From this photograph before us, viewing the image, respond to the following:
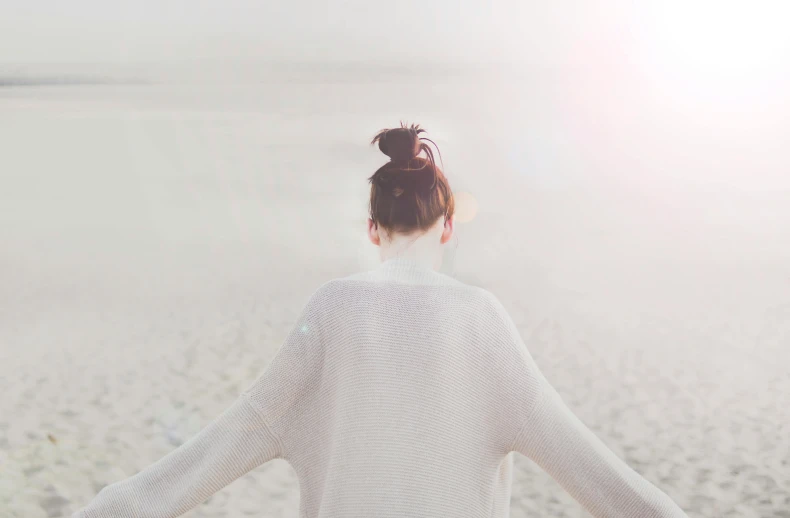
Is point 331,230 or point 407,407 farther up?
point 331,230

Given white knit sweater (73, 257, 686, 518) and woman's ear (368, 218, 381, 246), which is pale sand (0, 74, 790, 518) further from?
white knit sweater (73, 257, 686, 518)

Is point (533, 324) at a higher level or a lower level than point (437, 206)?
higher

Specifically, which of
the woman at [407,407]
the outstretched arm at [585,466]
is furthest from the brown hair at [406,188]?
the outstretched arm at [585,466]

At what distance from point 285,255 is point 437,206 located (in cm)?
614

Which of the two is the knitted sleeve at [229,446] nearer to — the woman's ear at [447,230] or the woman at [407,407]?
the woman at [407,407]

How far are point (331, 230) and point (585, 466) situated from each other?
23.7ft

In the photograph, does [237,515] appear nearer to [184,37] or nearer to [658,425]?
[658,425]

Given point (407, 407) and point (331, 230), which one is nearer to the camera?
point (407, 407)

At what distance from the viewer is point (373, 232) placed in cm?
102

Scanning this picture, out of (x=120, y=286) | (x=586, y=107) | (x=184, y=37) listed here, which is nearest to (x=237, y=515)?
(x=120, y=286)

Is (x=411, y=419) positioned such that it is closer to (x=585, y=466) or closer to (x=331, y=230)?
(x=585, y=466)

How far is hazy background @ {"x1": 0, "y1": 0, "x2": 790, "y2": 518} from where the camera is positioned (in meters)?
3.21

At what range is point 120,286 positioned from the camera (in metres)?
6.34

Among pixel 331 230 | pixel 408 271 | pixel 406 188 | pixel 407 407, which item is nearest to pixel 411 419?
pixel 407 407
